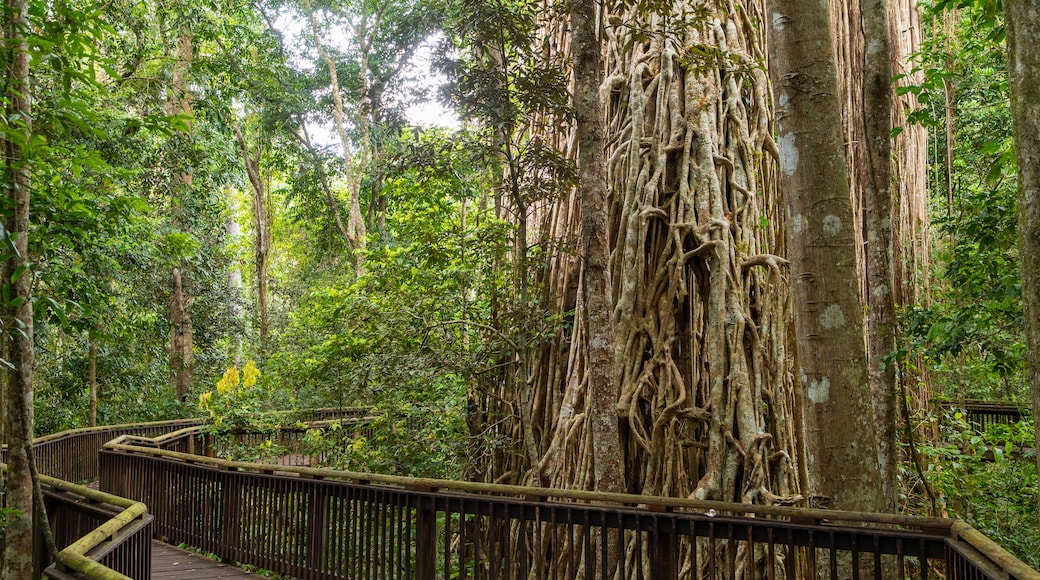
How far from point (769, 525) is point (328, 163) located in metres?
17.5

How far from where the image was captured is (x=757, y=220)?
6832mm

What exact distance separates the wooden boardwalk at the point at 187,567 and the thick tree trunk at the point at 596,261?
337 centimetres

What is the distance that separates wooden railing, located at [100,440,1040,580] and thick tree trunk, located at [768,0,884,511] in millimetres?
261

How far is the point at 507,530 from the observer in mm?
4480

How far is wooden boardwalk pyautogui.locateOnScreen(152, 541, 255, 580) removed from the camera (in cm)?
641

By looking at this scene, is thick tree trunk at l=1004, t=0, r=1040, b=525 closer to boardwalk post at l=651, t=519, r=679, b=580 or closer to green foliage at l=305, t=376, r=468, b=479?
boardwalk post at l=651, t=519, r=679, b=580

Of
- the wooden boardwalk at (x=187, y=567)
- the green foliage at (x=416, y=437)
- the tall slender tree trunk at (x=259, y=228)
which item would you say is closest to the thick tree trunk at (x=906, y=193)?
the green foliage at (x=416, y=437)

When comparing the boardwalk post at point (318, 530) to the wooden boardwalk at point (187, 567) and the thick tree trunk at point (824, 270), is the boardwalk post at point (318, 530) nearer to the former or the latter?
the wooden boardwalk at point (187, 567)

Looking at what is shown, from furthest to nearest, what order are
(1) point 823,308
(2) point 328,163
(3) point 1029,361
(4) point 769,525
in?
(2) point 328,163, (4) point 769,525, (1) point 823,308, (3) point 1029,361

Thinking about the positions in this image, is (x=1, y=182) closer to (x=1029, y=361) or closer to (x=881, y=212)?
(x=1029, y=361)

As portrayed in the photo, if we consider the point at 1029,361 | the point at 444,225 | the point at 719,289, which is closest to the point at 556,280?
the point at 719,289

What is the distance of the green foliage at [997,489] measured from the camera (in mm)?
6410

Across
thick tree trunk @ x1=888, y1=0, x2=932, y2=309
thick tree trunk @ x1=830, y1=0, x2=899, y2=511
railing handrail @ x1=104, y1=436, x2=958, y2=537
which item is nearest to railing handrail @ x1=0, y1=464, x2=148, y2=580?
railing handrail @ x1=104, y1=436, x2=958, y2=537

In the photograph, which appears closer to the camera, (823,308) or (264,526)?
(823,308)
